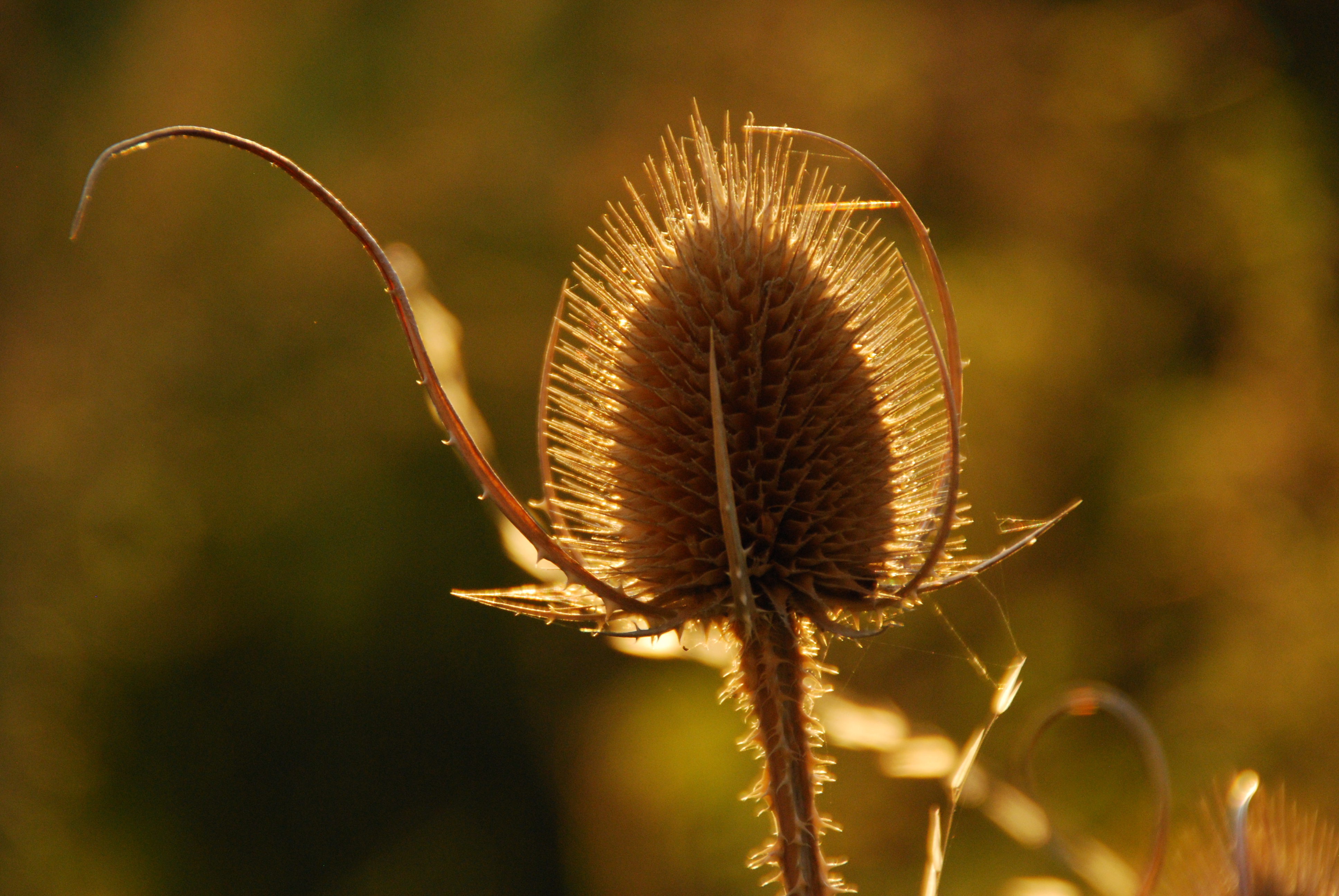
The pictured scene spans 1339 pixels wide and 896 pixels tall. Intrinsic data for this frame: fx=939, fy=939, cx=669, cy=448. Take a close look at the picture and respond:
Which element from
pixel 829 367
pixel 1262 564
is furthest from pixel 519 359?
pixel 829 367

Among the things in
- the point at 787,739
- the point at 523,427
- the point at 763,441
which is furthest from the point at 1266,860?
the point at 523,427

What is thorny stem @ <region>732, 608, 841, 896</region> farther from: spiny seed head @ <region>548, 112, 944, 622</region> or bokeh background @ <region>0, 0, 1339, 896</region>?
bokeh background @ <region>0, 0, 1339, 896</region>

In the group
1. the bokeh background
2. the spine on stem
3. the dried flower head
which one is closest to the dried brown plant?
the spine on stem

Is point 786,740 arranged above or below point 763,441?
below

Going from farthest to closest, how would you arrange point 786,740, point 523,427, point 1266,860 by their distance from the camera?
point 523,427 < point 1266,860 < point 786,740

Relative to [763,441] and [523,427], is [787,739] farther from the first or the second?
[523,427]

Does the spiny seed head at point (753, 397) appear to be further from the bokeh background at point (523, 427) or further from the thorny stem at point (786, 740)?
the bokeh background at point (523, 427)

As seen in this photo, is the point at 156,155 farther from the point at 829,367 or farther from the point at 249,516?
the point at 829,367
